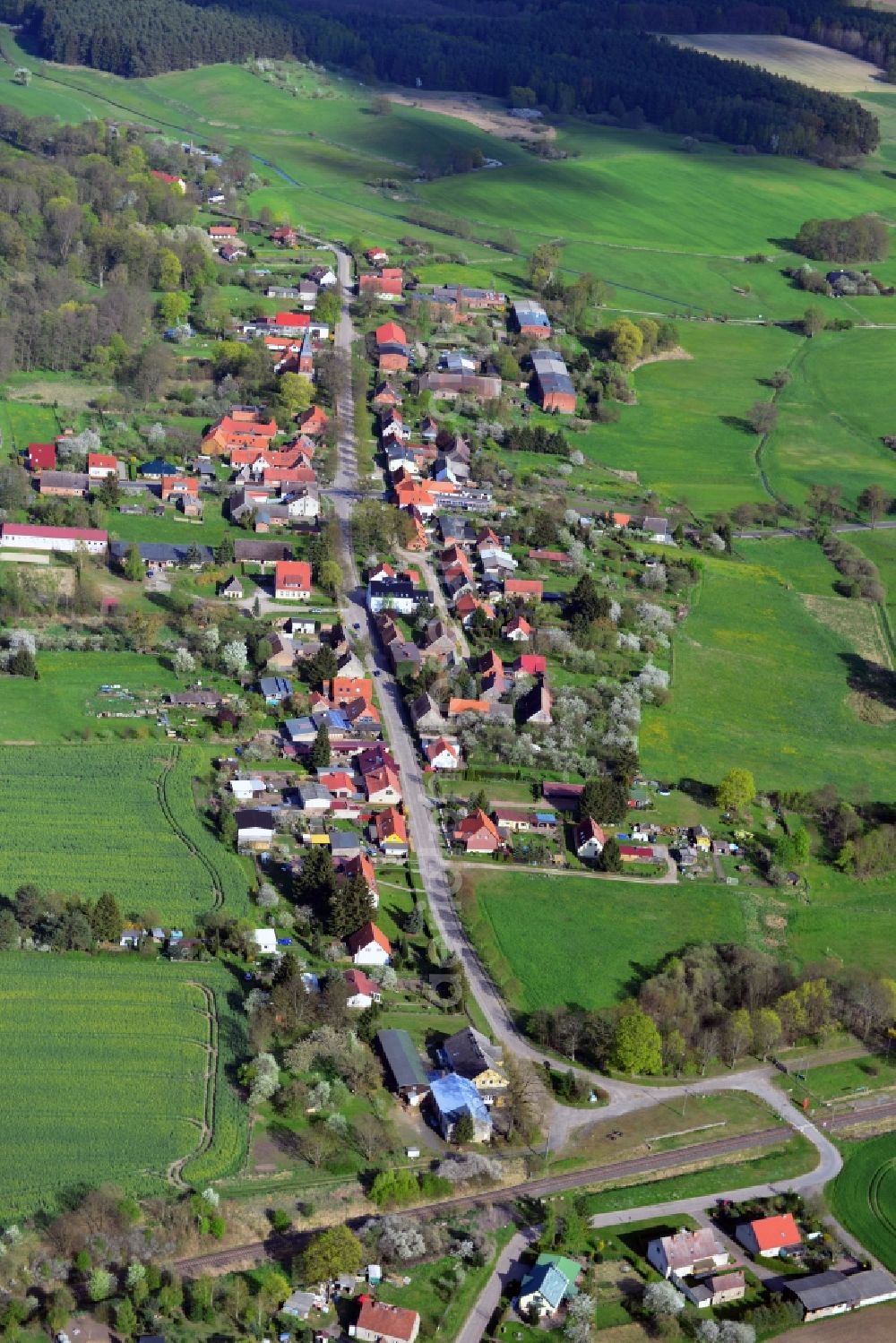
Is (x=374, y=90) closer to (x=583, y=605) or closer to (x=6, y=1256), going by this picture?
(x=583, y=605)

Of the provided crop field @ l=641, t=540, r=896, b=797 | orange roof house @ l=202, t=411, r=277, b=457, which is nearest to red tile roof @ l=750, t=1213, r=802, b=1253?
crop field @ l=641, t=540, r=896, b=797

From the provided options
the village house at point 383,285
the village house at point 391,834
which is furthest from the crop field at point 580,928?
the village house at point 383,285

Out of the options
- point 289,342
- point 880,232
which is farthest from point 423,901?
point 880,232

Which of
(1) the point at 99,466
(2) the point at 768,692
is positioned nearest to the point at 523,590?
(2) the point at 768,692

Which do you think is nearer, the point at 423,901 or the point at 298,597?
the point at 423,901

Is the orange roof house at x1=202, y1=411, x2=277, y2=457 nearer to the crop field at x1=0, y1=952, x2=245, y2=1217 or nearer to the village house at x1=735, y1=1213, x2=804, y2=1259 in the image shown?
the crop field at x1=0, y1=952, x2=245, y2=1217

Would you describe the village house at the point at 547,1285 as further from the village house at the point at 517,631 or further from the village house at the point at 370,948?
the village house at the point at 517,631

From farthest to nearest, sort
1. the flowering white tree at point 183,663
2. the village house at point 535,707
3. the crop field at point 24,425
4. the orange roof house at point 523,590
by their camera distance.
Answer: the crop field at point 24,425 → the orange roof house at point 523,590 → the flowering white tree at point 183,663 → the village house at point 535,707
